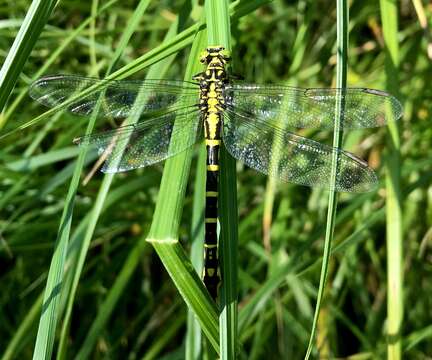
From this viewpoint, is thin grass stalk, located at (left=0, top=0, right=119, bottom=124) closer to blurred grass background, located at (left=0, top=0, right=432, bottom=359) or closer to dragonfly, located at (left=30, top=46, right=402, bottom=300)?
dragonfly, located at (left=30, top=46, right=402, bottom=300)

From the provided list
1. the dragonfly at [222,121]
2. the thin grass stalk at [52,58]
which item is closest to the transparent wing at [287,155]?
the dragonfly at [222,121]

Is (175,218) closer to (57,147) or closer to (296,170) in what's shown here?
(296,170)

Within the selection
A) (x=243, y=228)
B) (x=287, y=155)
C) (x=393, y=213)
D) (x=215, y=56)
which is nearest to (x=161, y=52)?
(x=215, y=56)

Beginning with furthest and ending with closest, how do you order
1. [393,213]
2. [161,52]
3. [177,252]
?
[393,213], [161,52], [177,252]

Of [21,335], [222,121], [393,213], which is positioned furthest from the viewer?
[21,335]

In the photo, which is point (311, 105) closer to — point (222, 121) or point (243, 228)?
point (222, 121)

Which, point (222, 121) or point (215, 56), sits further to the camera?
point (222, 121)

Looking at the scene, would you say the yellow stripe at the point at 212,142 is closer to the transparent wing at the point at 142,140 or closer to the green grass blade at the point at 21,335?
the transparent wing at the point at 142,140
